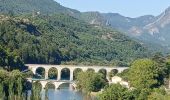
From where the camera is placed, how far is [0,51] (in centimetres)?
9425

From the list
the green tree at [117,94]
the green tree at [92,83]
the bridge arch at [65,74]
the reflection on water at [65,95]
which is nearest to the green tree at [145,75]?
the reflection on water at [65,95]

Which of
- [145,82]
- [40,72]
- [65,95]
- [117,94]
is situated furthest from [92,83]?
[40,72]

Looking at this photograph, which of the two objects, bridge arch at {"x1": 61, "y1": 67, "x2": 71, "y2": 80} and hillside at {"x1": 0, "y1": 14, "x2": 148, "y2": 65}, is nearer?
bridge arch at {"x1": 61, "y1": 67, "x2": 71, "y2": 80}

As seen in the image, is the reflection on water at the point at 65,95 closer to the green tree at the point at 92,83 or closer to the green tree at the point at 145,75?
the green tree at the point at 92,83

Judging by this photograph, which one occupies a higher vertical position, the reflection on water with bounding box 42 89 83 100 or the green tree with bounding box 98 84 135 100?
the green tree with bounding box 98 84 135 100

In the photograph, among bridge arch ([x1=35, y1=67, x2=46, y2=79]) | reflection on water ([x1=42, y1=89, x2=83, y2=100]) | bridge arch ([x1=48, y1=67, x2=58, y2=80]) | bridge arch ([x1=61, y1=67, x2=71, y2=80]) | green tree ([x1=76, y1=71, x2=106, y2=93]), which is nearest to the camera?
reflection on water ([x1=42, y1=89, x2=83, y2=100])

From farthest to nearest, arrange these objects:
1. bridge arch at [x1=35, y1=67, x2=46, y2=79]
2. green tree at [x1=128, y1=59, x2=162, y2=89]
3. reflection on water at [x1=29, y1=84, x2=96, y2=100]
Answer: bridge arch at [x1=35, y1=67, x2=46, y2=79]
reflection on water at [x1=29, y1=84, x2=96, y2=100]
green tree at [x1=128, y1=59, x2=162, y2=89]

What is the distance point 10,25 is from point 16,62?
45.6 meters

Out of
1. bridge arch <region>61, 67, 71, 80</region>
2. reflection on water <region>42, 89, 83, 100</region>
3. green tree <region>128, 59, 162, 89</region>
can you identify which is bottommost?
bridge arch <region>61, 67, 71, 80</region>

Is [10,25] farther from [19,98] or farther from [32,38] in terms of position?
[19,98]

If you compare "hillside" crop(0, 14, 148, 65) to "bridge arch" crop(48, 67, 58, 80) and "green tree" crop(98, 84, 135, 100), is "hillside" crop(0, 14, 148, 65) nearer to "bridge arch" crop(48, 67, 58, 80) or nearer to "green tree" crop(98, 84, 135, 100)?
"bridge arch" crop(48, 67, 58, 80)

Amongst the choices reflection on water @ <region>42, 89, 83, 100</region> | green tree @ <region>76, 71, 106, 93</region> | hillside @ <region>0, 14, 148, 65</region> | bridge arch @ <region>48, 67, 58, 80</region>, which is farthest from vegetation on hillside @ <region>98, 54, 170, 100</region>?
hillside @ <region>0, 14, 148, 65</region>

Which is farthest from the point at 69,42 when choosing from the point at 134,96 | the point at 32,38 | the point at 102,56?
the point at 134,96

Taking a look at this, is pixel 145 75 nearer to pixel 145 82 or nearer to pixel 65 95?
pixel 145 82
